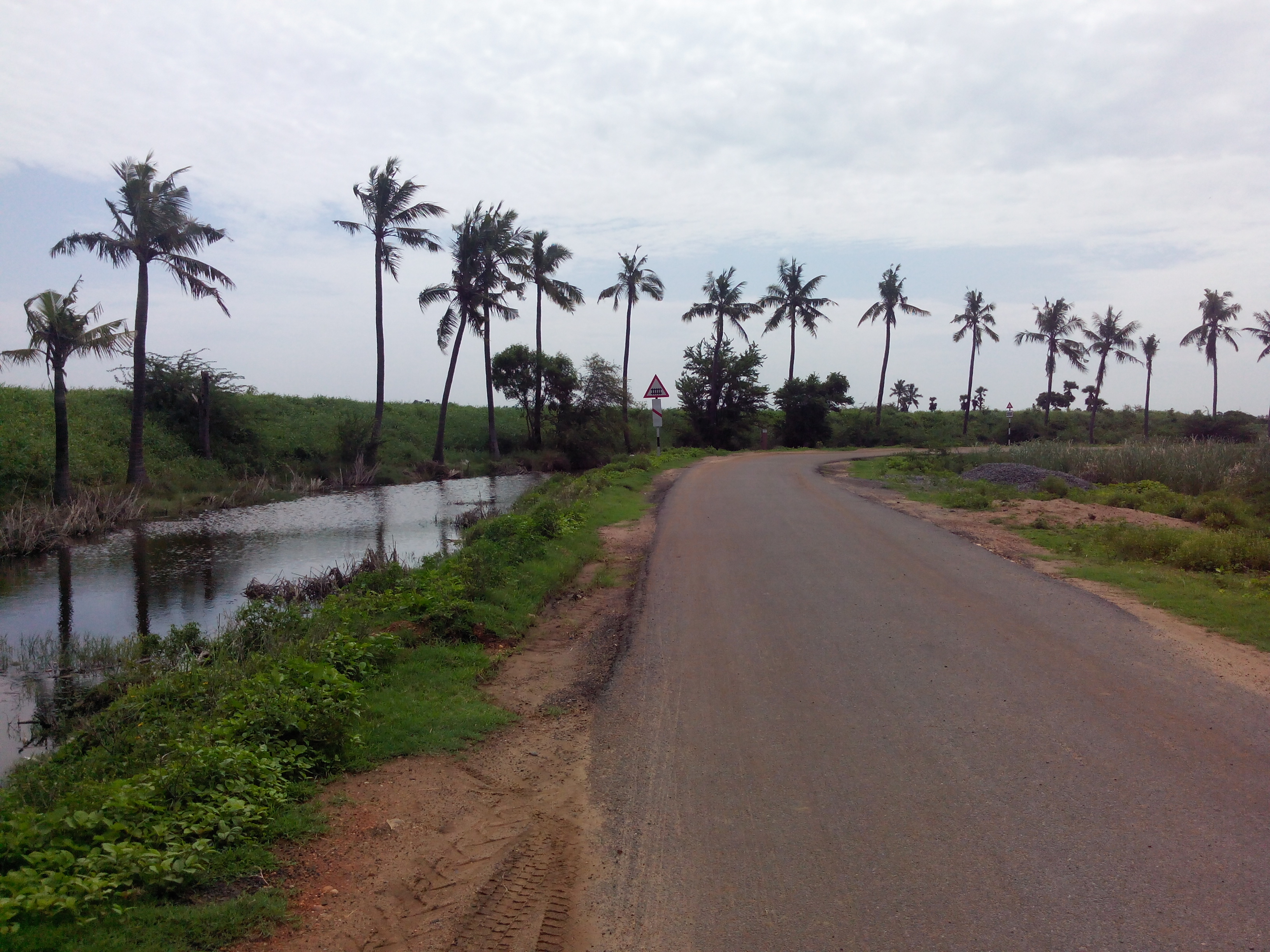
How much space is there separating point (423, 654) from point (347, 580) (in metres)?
6.63

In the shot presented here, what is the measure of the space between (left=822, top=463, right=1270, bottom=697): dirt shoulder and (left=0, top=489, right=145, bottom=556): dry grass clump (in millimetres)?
19204

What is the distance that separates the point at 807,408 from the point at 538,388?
62.8ft

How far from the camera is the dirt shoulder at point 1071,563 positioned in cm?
695

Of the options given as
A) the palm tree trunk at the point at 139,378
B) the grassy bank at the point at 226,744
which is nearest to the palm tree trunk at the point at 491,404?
the palm tree trunk at the point at 139,378

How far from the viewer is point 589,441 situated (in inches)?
1827

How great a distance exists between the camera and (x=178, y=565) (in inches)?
671

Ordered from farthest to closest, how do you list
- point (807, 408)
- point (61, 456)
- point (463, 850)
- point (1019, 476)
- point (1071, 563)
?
point (807, 408) → point (1019, 476) → point (61, 456) → point (1071, 563) → point (463, 850)

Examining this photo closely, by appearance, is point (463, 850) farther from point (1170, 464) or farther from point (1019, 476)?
point (1170, 464)

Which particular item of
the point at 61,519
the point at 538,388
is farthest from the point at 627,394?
the point at 61,519

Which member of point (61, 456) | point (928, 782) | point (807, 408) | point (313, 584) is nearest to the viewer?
point (928, 782)

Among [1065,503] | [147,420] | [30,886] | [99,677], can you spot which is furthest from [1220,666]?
[147,420]

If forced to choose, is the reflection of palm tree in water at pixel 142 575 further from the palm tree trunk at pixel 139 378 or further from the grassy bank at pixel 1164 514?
the grassy bank at pixel 1164 514

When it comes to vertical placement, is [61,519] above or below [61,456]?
below

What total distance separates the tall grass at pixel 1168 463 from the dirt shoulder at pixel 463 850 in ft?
68.2
